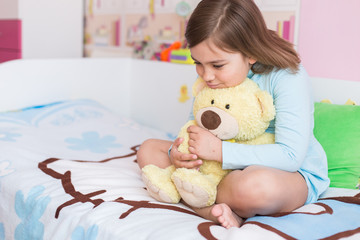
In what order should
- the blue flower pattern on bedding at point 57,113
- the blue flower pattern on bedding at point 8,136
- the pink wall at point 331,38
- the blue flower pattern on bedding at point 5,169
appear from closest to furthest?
1. the blue flower pattern on bedding at point 5,169
2. the pink wall at point 331,38
3. the blue flower pattern on bedding at point 8,136
4. the blue flower pattern on bedding at point 57,113

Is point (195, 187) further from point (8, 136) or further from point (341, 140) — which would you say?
point (8, 136)

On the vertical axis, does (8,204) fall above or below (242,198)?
below

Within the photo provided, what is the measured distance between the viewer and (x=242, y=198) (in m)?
0.92

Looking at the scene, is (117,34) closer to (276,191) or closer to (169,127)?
(169,127)

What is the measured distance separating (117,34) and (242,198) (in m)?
1.94

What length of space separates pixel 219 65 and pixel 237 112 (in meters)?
0.12

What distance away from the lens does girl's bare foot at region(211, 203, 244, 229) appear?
0.90m

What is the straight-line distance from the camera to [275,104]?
1.04 metres

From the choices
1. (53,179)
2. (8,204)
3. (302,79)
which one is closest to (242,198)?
(302,79)

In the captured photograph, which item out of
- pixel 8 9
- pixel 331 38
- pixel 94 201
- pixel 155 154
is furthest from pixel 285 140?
pixel 8 9

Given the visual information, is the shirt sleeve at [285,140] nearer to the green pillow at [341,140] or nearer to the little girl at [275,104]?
the little girl at [275,104]

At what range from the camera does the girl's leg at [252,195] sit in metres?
0.91

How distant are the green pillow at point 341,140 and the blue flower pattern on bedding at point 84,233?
25.8 inches

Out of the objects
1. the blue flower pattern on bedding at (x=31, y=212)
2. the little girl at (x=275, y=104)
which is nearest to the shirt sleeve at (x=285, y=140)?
the little girl at (x=275, y=104)
